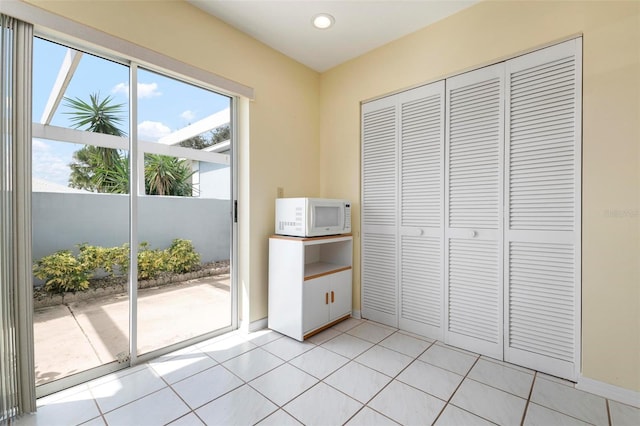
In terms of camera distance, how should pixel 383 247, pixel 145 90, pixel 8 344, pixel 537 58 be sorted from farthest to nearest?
pixel 383 247 → pixel 145 90 → pixel 537 58 → pixel 8 344


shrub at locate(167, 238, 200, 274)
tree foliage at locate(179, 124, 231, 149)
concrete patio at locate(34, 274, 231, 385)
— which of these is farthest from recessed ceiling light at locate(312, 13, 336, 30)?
concrete patio at locate(34, 274, 231, 385)

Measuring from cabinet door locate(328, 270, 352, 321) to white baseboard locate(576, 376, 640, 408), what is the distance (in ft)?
5.88

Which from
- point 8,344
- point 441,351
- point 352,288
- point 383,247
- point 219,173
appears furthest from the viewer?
point 352,288

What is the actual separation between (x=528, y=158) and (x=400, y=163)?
3.28 ft

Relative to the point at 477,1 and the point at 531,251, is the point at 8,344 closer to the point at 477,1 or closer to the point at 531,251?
the point at 531,251

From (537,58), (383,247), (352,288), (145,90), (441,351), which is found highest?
(537,58)

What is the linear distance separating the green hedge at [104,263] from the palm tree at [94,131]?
0.44 meters

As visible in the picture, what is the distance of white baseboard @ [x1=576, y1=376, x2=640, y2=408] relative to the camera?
167 centimetres

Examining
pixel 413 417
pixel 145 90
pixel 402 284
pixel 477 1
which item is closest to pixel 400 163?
pixel 402 284

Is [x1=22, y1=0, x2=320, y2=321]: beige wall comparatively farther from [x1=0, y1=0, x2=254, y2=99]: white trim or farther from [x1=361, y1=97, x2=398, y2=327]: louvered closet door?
[x1=361, y1=97, x2=398, y2=327]: louvered closet door

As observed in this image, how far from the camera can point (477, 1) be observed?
2209mm

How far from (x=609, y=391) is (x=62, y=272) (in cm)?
350

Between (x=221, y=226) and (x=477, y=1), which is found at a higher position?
(x=477, y=1)

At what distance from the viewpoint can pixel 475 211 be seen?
2.29 metres
